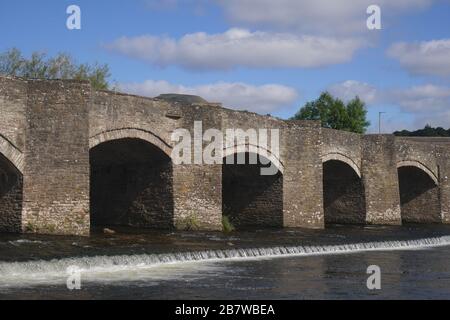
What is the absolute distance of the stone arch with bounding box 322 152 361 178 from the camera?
82.7 feet

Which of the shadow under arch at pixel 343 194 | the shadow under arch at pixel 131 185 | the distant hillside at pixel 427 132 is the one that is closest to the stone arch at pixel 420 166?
the shadow under arch at pixel 343 194

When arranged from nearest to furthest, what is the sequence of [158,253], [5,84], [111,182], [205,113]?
[158,253] → [5,84] → [205,113] → [111,182]

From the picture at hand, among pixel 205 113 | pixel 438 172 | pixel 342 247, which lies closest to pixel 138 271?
pixel 342 247

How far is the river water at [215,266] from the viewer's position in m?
10.2

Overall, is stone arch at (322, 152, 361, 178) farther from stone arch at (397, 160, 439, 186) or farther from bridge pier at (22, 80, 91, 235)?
bridge pier at (22, 80, 91, 235)

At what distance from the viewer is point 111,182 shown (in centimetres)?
2178

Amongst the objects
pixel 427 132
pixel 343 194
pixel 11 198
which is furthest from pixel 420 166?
pixel 427 132

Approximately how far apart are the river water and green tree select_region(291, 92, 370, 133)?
99.2 feet

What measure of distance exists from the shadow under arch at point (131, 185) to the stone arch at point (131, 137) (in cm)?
14

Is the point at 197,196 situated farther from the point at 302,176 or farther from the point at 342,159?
the point at 342,159

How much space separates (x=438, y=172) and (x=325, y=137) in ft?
28.0

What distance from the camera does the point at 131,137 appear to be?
736 inches

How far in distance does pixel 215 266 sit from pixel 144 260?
1.39m
